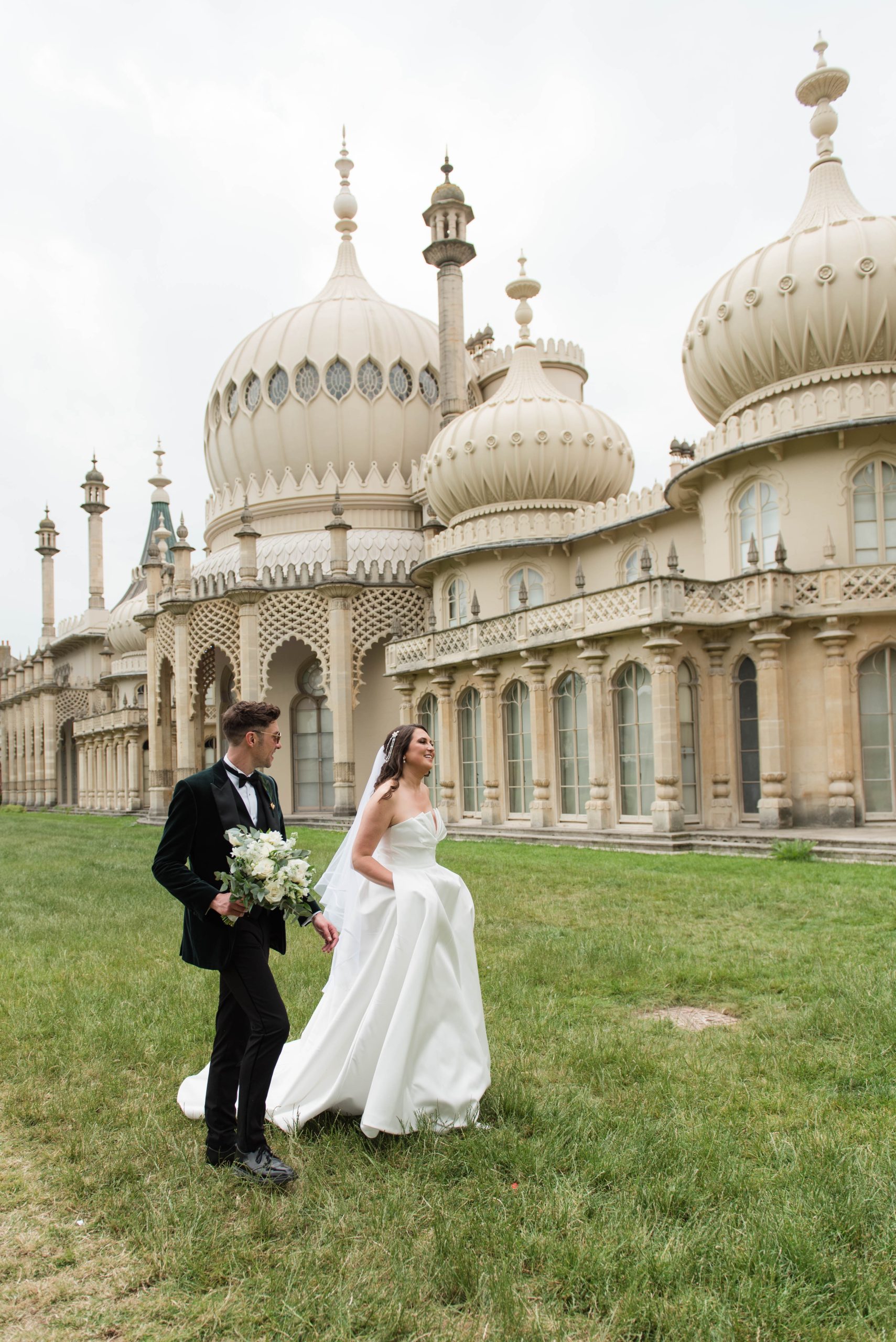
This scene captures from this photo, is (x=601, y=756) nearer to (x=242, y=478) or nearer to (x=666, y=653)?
(x=666, y=653)

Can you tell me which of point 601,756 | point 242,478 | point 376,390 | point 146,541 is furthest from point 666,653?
point 146,541

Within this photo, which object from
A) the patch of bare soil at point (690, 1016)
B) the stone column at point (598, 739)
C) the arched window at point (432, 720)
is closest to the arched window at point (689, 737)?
the stone column at point (598, 739)

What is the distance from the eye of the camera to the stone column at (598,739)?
18266mm

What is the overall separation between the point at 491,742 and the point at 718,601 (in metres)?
6.11

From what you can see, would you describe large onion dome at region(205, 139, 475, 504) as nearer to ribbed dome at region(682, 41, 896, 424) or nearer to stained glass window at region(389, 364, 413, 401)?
stained glass window at region(389, 364, 413, 401)

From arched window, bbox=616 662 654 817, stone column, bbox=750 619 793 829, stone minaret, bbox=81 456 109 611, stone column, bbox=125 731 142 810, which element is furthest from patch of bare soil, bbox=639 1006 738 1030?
stone minaret, bbox=81 456 109 611

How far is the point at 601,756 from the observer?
18.3 m

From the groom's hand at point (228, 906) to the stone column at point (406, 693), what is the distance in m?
20.3

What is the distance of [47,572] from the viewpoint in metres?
58.8

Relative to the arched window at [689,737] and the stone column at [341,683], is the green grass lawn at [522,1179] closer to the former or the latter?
the arched window at [689,737]

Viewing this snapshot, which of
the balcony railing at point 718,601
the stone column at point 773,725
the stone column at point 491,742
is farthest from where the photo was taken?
the stone column at point 491,742

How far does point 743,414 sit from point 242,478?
1876cm

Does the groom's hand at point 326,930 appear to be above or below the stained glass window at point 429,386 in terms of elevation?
below

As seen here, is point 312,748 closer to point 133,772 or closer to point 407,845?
point 133,772
